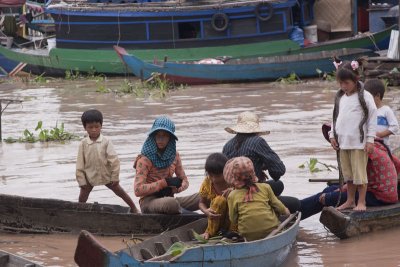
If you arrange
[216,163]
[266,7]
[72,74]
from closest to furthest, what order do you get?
[216,163] → [266,7] → [72,74]

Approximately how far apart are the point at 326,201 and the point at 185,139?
17.8 feet

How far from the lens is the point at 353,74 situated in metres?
7.36

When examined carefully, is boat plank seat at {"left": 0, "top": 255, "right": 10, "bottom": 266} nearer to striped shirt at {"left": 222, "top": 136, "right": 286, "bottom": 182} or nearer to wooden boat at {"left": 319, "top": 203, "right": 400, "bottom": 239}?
striped shirt at {"left": 222, "top": 136, "right": 286, "bottom": 182}

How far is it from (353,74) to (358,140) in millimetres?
501

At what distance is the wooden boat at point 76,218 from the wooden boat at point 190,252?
0.56m

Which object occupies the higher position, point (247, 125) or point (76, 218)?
point (247, 125)

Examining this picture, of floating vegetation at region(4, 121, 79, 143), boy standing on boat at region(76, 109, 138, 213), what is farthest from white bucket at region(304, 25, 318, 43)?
boy standing on boat at region(76, 109, 138, 213)

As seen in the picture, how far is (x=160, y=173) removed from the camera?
779cm

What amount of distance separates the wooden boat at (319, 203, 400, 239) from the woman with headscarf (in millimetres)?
1110

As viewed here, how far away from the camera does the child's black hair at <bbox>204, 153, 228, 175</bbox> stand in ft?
22.9

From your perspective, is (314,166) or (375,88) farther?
(314,166)

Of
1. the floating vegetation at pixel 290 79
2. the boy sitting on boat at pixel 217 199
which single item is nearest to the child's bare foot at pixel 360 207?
the boy sitting on boat at pixel 217 199

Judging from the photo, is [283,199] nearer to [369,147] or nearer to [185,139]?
[369,147]

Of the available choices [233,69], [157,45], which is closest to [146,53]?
[157,45]
